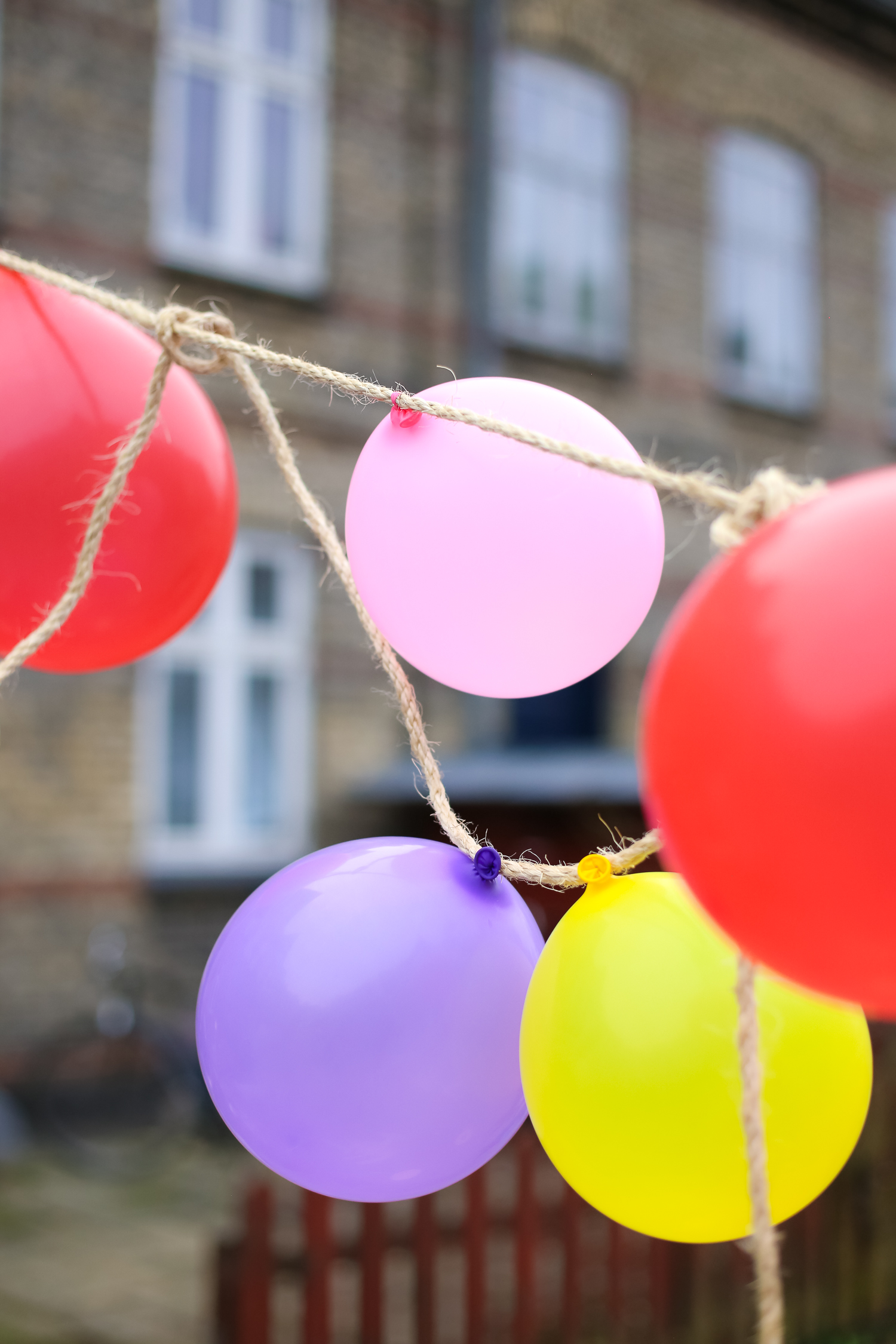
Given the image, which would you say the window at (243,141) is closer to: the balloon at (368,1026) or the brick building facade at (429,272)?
the brick building facade at (429,272)

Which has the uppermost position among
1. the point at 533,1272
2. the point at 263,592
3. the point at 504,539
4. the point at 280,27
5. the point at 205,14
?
the point at 280,27

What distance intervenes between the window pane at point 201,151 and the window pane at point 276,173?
27 cm

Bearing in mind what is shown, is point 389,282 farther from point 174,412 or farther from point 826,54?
point 174,412

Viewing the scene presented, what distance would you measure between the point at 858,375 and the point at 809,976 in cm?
861

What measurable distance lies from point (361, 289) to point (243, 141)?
3.05ft

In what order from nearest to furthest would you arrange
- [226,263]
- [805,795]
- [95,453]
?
[805,795]
[95,453]
[226,263]

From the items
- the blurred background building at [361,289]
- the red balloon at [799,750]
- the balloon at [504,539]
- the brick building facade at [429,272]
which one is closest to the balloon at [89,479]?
the balloon at [504,539]

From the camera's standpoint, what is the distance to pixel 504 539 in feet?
3.01

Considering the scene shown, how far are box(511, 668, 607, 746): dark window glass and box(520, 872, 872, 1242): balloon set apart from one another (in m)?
6.05

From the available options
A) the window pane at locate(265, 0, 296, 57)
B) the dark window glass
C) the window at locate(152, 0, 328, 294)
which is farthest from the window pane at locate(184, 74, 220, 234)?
the dark window glass

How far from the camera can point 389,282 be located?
6.48m

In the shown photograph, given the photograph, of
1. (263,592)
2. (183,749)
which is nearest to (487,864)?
(183,749)

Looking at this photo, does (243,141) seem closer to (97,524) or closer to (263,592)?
(263,592)

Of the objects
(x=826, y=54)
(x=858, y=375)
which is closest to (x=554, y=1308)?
(x=858, y=375)
